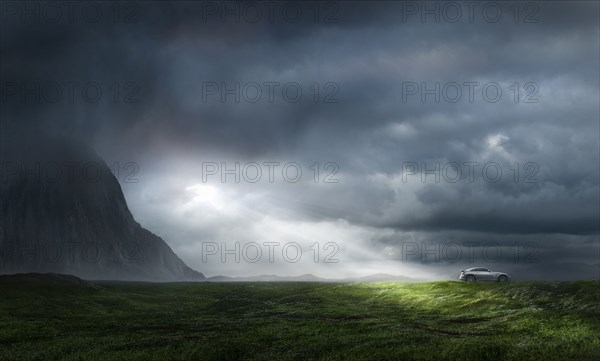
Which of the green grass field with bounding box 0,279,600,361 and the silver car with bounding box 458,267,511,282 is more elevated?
the silver car with bounding box 458,267,511,282

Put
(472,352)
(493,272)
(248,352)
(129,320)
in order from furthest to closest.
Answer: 1. (493,272)
2. (129,320)
3. (248,352)
4. (472,352)

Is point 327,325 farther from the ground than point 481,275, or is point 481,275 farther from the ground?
point 481,275

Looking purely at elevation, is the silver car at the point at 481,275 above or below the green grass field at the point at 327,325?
above

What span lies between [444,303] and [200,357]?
1764 inches

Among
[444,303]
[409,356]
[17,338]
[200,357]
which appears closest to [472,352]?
[409,356]

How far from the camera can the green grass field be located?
135ft

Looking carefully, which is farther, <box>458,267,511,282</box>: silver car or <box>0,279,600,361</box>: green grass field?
<box>458,267,511,282</box>: silver car

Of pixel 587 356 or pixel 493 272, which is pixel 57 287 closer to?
pixel 493 272

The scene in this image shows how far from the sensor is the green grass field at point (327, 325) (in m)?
41.1

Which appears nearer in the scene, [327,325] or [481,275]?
[327,325]

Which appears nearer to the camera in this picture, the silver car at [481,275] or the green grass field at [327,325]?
the green grass field at [327,325]

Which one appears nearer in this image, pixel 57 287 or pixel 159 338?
pixel 159 338

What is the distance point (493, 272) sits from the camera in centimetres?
9031

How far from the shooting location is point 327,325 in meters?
57.8
